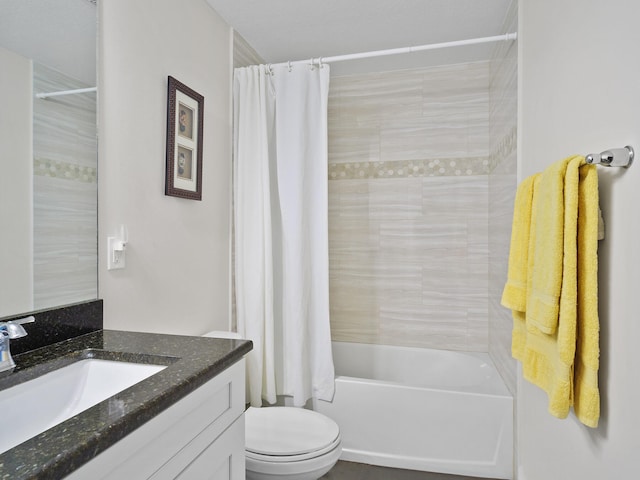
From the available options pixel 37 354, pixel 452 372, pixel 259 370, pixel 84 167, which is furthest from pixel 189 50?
pixel 452 372

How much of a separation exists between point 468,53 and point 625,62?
1.81m

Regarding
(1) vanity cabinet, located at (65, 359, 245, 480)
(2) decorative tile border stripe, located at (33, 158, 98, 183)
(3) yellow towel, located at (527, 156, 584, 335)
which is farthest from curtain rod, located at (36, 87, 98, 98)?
(3) yellow towel, located at (527, 156, 584, 335)

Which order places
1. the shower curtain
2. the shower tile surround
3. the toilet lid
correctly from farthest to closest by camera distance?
1. the shower tile surround
2. the shower curtain
3. the toilet lid

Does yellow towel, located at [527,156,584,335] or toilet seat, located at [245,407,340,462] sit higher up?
yellow towel, located at [527,156,584,335]

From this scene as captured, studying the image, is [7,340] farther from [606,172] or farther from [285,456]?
[606,172]

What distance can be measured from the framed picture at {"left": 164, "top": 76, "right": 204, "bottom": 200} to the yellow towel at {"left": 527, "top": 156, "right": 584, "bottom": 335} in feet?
4.87

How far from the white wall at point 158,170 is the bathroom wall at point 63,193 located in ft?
0.19

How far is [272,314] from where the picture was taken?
231cm

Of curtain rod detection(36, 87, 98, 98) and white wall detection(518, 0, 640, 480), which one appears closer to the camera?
white wall detection(518, 0, 640, 480)

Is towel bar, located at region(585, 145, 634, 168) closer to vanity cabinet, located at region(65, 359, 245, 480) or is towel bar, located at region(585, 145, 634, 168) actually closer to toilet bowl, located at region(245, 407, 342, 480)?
vanity cabinet, located at region(65, 359, 245, 480)

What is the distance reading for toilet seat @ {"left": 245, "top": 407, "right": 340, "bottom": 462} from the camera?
156 centimetres

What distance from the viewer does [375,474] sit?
2156 millimetres

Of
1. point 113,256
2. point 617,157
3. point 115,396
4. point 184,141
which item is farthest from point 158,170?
point 617,157

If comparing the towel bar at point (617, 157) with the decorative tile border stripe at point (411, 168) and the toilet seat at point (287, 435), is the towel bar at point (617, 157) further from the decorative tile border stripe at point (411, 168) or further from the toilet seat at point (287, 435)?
the decorative tile border stripe at point (411, 168)
